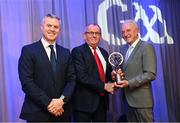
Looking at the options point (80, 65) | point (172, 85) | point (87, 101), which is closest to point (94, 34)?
point (80, 65)

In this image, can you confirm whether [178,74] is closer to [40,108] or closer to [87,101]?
[87,101]

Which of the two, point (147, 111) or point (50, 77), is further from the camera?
point (147, 111)

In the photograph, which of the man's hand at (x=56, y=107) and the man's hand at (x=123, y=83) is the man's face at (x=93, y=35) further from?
the man's hand at (x=56, y=107)

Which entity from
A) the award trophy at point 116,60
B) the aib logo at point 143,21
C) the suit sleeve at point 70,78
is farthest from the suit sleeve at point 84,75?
the aib logo at point 143,21

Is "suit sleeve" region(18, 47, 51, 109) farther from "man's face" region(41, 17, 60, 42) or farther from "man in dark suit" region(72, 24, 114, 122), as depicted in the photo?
"man in dark suit" region(72, 24, 114, 122)

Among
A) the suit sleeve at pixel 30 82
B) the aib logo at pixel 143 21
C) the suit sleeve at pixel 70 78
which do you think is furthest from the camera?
the aib logo at pixel 143 21

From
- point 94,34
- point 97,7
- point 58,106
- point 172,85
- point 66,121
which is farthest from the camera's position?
point 172,85

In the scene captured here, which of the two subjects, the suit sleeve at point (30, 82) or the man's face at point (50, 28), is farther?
the man's face at point (50, 28)

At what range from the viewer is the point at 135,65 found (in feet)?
8.70

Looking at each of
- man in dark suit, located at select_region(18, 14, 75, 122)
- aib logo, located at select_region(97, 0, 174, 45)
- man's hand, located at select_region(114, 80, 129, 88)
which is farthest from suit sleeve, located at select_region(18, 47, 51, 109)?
aib logo, located at select_region(97, 0, 174, 45)

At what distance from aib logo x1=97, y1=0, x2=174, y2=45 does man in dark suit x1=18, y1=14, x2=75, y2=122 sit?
1061 mm

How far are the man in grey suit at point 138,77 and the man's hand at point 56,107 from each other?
61 cm

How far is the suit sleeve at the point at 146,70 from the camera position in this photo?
260 cm

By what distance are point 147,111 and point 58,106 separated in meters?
0.84
